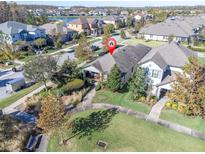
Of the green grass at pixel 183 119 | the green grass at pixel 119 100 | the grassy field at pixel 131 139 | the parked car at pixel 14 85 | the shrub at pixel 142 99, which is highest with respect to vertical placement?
Result: the parked car at pixel 14 85

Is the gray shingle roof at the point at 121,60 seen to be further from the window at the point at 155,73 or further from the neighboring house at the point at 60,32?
the neighboring house at the point at 60,32

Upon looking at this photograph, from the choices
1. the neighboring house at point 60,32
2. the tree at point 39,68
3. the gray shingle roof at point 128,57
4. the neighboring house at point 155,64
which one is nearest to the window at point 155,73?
the neighboring house at point 155,64

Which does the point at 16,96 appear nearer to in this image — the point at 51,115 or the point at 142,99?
the point at 51,115

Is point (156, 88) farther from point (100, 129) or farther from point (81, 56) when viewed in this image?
point (81, 56)

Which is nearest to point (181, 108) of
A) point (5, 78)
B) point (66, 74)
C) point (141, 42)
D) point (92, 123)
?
point (92, 123)

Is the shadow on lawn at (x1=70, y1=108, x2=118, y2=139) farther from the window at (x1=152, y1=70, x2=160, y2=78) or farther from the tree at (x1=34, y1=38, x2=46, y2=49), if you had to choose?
the tree at (x1=34, y1=38, x2=46, y2=49)

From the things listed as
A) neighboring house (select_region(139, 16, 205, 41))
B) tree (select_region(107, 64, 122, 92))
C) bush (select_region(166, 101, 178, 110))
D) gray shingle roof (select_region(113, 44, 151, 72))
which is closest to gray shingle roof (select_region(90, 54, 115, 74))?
gray shingle roof (select_region(113, 44, 151, 72))

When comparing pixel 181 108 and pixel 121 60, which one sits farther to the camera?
pixel 121 60
